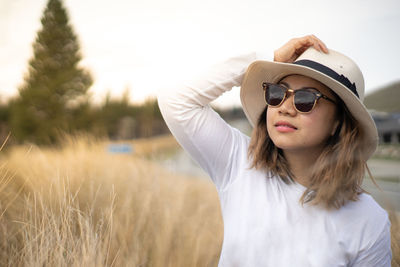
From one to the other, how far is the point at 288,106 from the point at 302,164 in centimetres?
32

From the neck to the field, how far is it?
0.90 meters

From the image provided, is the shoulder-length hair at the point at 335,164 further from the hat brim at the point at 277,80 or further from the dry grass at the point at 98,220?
the dry grass at the point at 98,220

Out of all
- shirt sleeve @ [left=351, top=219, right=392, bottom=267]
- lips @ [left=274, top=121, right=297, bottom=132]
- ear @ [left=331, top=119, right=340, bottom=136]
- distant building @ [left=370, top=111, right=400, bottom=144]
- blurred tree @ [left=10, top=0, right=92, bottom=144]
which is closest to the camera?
shirt sleeve @ [left=351, top=219, right=392, bottom=267]

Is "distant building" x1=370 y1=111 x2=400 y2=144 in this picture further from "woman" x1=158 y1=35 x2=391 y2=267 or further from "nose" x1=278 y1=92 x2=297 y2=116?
"nose" x1=278 y1=92 x2=297 y2=116

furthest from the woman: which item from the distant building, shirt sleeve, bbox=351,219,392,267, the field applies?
the distant building

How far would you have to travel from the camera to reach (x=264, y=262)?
1354mm

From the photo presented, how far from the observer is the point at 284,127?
1433 mm

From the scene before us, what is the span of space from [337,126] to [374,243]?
0.55 m

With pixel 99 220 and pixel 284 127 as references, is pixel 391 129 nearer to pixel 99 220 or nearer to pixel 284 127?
pixel 284 127

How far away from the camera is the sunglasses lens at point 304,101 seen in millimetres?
1396

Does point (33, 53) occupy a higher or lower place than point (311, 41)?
higher

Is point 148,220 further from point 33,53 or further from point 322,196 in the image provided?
point 33,53

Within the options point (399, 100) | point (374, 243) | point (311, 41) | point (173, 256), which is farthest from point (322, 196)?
point (399, 100)

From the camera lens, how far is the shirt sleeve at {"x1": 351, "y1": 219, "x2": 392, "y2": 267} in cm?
132
